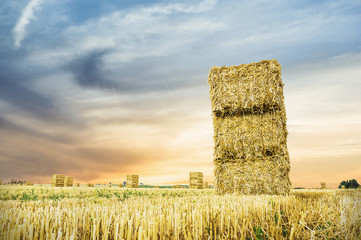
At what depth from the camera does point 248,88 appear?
9.19 m

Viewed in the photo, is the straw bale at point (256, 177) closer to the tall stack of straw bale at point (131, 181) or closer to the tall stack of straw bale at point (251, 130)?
the tall stack of straw bale at point (251, 130)

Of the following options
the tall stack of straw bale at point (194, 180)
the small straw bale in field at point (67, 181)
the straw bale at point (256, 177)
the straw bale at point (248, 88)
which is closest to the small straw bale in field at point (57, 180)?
the small straw bale in field at point (67, 181)

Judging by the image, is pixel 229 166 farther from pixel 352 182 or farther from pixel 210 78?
pixel 352 182

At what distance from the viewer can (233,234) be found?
284cm

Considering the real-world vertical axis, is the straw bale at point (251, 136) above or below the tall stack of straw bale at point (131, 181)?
above

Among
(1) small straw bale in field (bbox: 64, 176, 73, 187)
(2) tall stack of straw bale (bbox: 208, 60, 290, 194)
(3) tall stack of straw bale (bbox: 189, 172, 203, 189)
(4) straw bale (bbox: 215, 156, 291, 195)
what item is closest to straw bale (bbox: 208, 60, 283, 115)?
(2) tall stack of straw bale (bbox: 208, 60, 290, 194)

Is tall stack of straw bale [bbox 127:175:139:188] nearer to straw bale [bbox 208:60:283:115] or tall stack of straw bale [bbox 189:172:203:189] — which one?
tall stack of straw bale [bbox 189:172:203:189]

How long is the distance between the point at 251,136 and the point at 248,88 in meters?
1.67

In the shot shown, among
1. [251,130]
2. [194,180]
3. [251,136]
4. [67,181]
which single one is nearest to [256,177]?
[251,136]

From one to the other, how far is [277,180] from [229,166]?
1599 mm

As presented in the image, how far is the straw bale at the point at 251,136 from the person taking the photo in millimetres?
8820

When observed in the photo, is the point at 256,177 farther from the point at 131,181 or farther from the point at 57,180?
the point at 57,180

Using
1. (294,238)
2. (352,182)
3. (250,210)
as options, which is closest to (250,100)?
(250,210)

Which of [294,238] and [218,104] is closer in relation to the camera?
[294,238]
